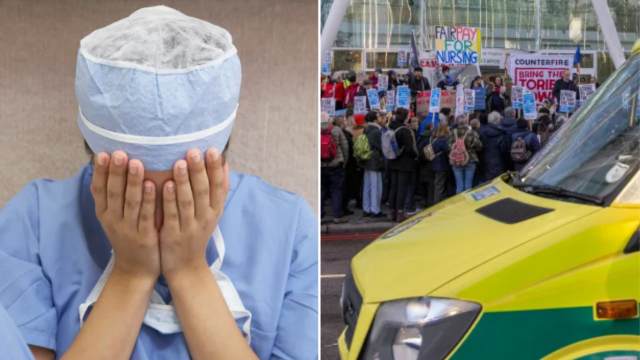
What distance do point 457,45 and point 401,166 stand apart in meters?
4.93

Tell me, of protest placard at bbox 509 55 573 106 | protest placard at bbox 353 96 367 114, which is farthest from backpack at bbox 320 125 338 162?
protest placard at bbox 509 55 573 106

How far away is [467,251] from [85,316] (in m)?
1.36

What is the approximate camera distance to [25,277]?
1.36 meters

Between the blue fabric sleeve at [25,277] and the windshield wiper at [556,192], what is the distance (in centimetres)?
168

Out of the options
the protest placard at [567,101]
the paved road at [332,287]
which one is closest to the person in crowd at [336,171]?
the paved road at [332,287]

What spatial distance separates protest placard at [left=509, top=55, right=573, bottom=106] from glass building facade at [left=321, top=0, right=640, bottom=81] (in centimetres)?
246

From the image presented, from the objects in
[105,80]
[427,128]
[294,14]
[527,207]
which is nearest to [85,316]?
[105,80]

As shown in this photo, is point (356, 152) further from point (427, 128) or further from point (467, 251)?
point (467, 251)

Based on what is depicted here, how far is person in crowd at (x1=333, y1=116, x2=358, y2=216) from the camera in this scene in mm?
8906

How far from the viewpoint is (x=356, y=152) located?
9.05m

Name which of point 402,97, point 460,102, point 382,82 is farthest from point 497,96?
point 402,97

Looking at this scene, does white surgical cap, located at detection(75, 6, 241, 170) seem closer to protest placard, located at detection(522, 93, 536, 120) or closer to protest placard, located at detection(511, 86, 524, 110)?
protest placard, located at detection(522, 93, 536, 120)

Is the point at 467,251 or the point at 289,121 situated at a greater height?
the point at 289,121

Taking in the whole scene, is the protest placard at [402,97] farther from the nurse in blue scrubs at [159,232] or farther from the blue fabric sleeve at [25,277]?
the blue fabric sleeve at [25,277]
